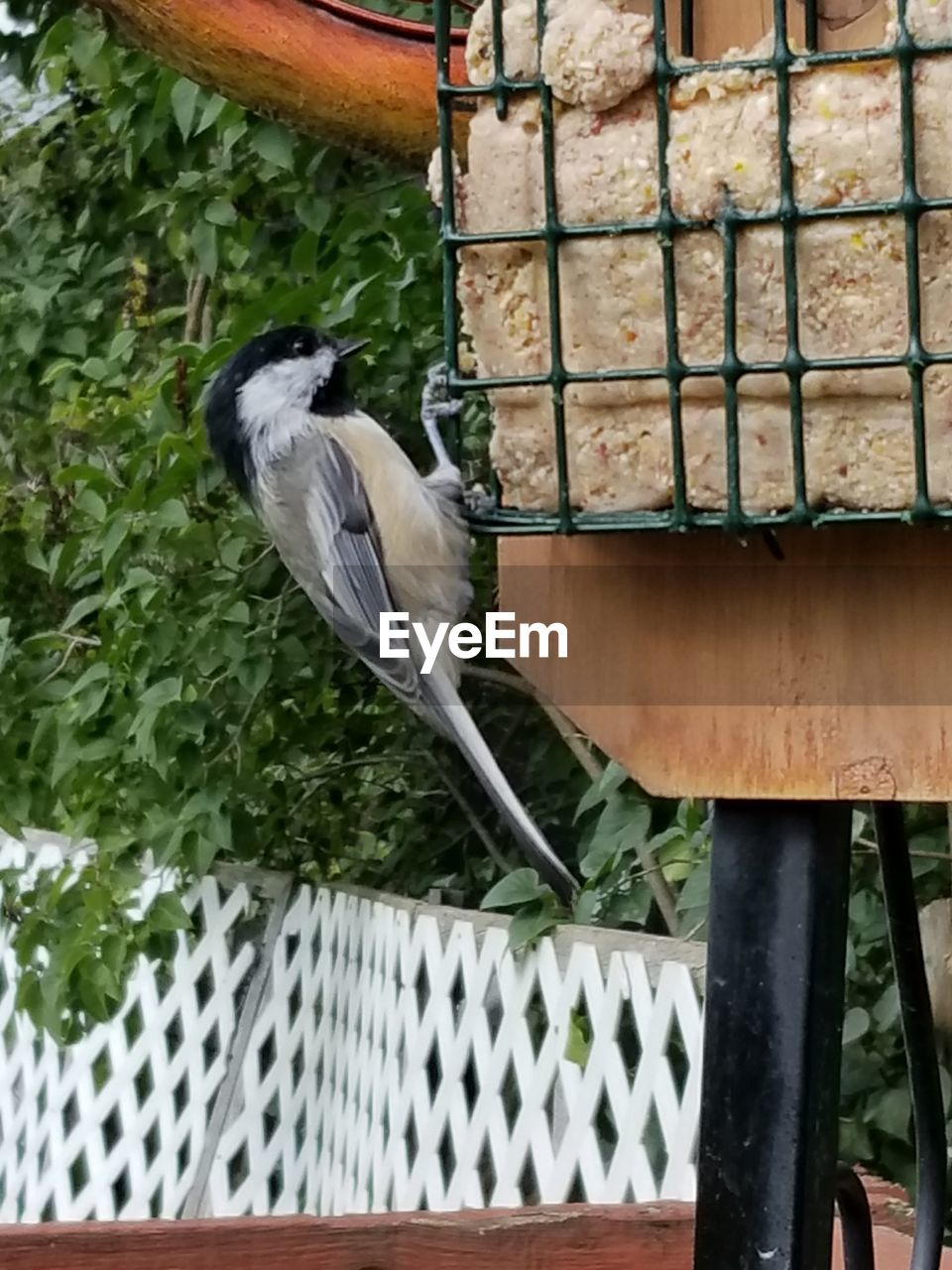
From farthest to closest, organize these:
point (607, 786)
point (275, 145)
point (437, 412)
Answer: point (275, 145) → point (607, 786) → point (437, 412)

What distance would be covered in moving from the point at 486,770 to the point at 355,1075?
59.9 inches

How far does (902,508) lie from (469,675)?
1.63 metres

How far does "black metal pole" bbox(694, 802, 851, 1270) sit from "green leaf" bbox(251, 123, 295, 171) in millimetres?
1312

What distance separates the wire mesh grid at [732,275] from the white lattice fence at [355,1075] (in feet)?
4.43

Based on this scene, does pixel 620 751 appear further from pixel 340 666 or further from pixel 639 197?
pixel 340 666

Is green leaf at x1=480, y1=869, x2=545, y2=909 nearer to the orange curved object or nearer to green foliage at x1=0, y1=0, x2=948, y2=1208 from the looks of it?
green foliage at x1=0, y1=0, x2=948, y2=1208

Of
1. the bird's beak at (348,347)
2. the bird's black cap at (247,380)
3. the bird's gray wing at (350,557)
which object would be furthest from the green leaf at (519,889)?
the bird's beak at (348,347)

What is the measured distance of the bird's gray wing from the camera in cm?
156

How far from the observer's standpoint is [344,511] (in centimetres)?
158

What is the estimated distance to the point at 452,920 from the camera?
8.41 feet

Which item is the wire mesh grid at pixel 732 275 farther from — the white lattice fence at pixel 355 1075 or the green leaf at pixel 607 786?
the white lattice fence at pixel 355 1075

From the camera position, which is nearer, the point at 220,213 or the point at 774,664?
the point at 774,664

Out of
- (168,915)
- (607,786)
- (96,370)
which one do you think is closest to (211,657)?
(168,915)

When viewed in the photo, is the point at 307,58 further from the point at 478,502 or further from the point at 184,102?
the point at 184,102
